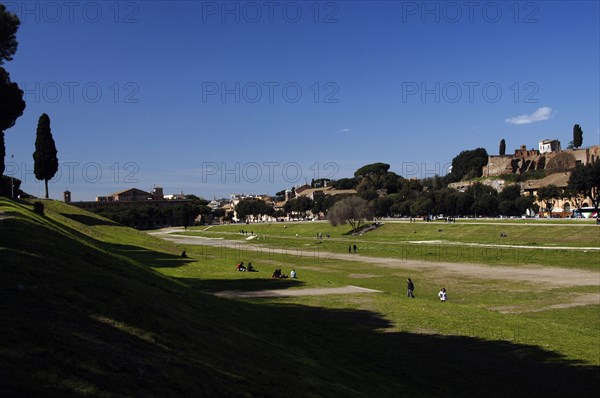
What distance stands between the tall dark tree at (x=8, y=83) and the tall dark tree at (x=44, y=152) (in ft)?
55.6

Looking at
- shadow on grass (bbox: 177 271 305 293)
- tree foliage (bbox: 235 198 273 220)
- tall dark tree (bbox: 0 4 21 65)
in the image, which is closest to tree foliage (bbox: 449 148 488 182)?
tree foliage (bbox: 235 198 273 220)

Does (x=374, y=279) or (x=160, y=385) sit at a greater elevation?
(x=160, y=385)

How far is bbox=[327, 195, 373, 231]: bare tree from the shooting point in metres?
95.7

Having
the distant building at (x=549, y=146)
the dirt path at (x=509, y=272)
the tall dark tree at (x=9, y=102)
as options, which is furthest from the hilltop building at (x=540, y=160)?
the tall dark tree at (x=9, y=102)

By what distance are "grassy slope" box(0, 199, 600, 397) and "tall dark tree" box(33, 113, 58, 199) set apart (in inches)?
1963

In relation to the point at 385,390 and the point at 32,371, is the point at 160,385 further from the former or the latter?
the point at 385,390

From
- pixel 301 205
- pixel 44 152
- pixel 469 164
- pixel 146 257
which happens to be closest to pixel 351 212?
pixel 44 152

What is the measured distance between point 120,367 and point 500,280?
3397cm

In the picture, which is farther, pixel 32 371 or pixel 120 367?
pixel 120 367

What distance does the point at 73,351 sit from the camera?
25.1 feet

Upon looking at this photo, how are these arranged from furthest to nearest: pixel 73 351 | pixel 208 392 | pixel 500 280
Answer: pixel 500 280 < pixel 208 392 < pixel 73 351

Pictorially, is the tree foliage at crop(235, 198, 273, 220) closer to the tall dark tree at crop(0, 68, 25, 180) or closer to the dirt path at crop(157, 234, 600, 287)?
the dirt path at crop(157, 234, 600, 287)

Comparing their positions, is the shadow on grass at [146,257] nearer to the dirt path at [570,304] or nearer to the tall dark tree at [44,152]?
the dirt path at [570,304]

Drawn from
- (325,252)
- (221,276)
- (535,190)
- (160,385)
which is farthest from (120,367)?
(535,190)
